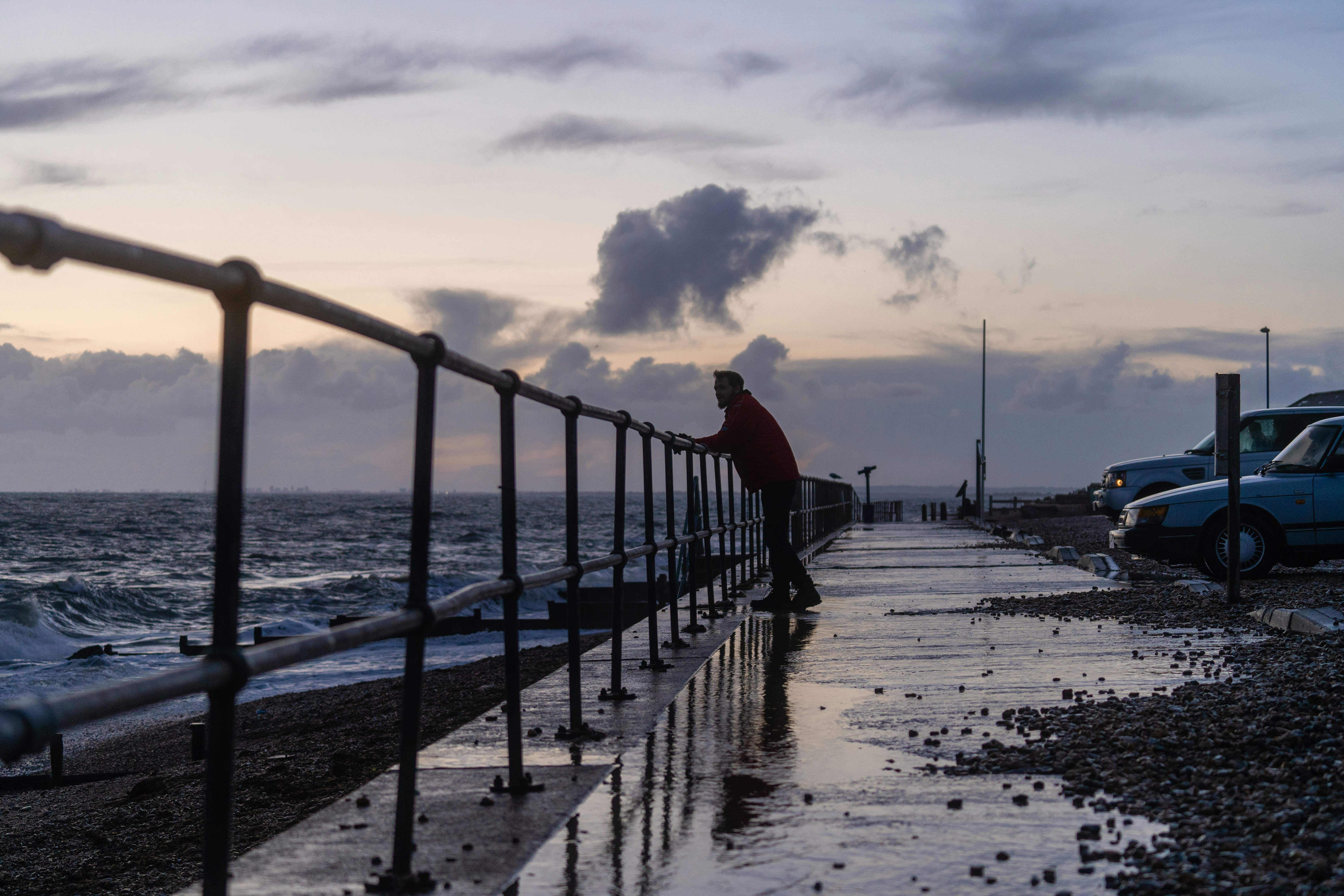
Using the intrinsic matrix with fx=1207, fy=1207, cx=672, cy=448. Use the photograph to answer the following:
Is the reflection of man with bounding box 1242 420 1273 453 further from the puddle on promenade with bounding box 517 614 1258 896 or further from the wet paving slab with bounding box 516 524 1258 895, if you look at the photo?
the puddle on promenade with bounding box 517 614 1258 896

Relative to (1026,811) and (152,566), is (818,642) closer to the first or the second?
(1026,811)

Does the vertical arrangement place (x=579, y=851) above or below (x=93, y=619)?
above

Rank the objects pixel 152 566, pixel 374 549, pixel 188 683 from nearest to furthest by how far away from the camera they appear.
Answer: pixel 188 683, pixel 152 566, pixel 374 549

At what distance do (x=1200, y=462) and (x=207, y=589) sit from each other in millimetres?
29862

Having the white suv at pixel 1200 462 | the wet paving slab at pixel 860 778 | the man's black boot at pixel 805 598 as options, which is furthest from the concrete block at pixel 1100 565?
the wet paving slab at pixel 860 778

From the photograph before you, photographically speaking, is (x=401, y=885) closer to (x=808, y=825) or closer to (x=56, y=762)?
(x=808, y=825)

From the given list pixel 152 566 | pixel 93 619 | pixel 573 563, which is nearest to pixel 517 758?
pixel 573 563

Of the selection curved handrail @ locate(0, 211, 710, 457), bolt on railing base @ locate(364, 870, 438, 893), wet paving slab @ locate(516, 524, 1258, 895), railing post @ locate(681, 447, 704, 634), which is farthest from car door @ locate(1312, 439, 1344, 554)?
bolt on railing base @ locate(364, 870, 438, 893)

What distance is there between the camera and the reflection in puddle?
2.81 meters

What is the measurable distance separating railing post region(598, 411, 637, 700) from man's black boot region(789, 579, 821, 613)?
12.6 ft

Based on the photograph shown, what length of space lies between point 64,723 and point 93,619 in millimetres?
30834

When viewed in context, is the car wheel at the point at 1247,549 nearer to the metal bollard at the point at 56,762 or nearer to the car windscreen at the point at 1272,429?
the car windscreen at the point at 1272,429

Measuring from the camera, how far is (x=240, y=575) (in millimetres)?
3016

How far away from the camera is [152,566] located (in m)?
45.7
